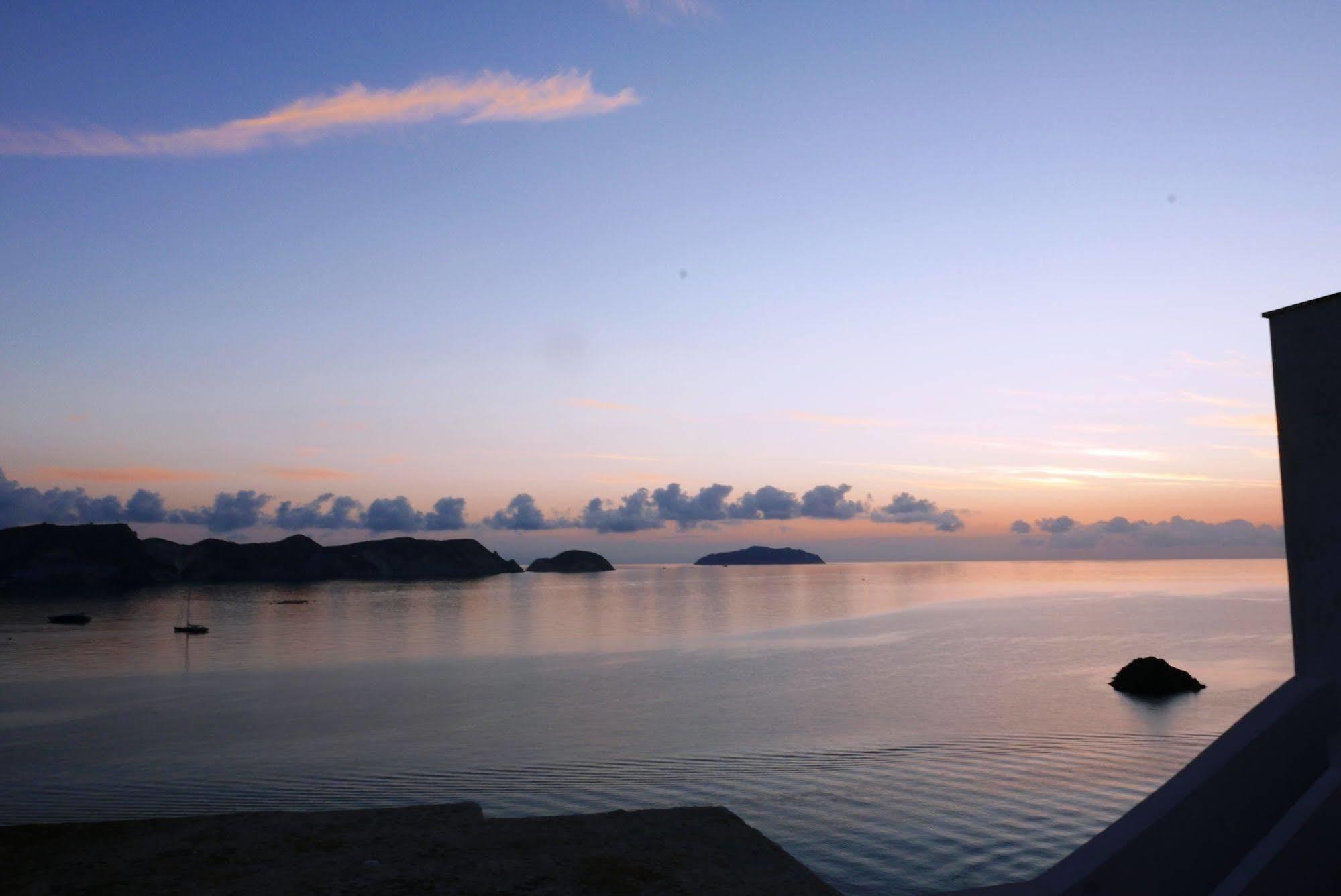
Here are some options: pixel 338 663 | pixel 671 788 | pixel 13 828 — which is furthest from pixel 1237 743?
pixel 338 663

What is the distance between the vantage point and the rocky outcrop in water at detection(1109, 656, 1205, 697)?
43.2 m

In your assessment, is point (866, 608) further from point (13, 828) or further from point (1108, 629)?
point (13, 828)

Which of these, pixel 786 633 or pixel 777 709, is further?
pixel 786 633

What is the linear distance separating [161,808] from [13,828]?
1040cm

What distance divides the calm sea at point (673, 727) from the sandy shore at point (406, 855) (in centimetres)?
580

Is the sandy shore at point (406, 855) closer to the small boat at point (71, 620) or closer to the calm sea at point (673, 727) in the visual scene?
the calm sea at point (673, 727)

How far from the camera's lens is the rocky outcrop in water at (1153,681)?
43.2m

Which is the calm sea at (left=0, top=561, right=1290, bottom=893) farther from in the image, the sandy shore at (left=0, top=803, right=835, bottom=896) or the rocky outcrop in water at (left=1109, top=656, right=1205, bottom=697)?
the sandy shore at (left=0, top=803, right=835, bottom=896)

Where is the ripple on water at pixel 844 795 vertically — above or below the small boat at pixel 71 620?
above

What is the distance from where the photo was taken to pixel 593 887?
9.67 metres

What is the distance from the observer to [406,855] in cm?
1098

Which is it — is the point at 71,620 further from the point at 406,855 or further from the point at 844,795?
the point at 406,855

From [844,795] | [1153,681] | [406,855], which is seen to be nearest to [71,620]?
[844,795]

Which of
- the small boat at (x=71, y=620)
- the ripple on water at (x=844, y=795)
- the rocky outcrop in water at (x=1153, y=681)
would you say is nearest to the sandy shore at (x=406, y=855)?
the ripple on water at (x=844, y=795)
